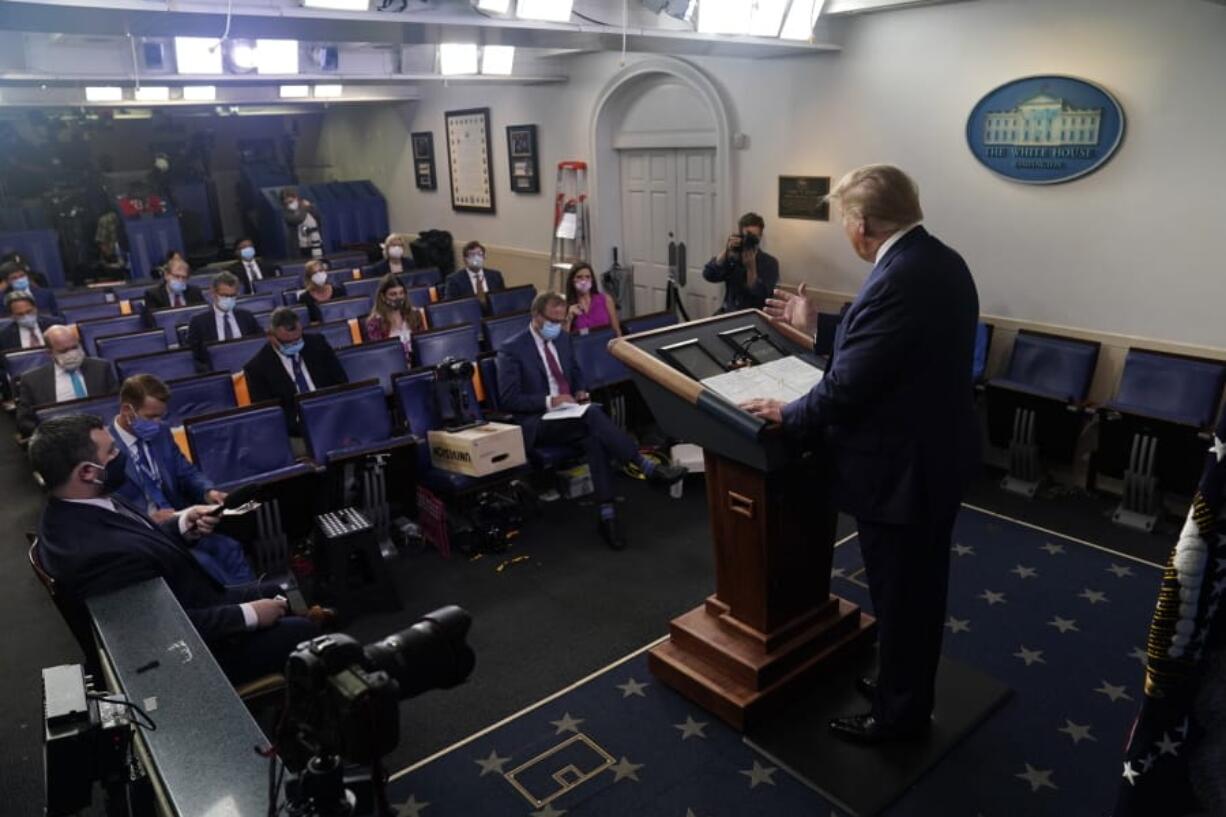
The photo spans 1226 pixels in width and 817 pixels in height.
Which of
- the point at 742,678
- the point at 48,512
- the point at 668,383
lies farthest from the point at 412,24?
the point at 742,678

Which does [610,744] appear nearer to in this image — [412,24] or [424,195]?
[412,24]

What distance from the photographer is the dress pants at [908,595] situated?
2662 millimetres

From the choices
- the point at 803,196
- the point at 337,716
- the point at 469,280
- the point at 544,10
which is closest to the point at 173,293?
the point at 469,280

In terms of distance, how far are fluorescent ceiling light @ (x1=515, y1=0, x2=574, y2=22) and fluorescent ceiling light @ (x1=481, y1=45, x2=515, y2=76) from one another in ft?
11.0

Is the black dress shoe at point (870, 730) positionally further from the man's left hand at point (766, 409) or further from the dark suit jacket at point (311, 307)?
the dark suit jacket at point (311, 307)

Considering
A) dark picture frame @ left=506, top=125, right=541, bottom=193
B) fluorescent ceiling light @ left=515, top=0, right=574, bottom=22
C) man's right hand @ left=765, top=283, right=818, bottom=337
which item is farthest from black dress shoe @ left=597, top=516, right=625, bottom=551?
dark picture frame @ left=506, top=125, right=541, bottom=193

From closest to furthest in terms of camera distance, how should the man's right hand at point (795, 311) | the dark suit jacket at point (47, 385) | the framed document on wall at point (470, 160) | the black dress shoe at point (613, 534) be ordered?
the man's right hand at point (795, 311), the black dress shoe at point (613, 534), the dark suit jacket at point (47, 385), the framed document on wall at point (470, 160)

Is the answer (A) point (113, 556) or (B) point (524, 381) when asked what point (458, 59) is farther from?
(A) point (113, 556)

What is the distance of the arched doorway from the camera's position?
7.91 m

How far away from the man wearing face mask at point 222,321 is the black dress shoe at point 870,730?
17.4 feet

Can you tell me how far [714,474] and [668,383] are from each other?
17.1 inches

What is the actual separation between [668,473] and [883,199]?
3106 millimetres

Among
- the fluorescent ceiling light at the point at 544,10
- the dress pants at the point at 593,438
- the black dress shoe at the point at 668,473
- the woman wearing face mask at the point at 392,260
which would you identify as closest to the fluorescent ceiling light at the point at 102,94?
the woman wearing face mask at the point at 392,260

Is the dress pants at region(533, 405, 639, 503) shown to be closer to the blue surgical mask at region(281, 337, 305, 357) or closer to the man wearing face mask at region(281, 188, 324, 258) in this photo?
the blue surgical mask at region(281, 337, 305, 357)
